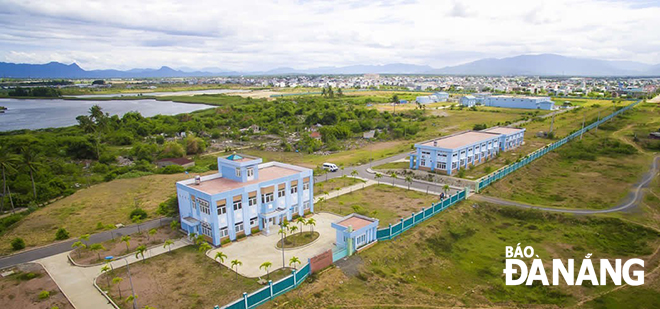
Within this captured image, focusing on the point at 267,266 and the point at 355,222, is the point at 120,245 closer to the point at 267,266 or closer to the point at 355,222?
the point at 267,266

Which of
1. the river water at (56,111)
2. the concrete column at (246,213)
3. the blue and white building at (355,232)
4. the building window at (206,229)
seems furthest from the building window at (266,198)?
the river water at (56,111)

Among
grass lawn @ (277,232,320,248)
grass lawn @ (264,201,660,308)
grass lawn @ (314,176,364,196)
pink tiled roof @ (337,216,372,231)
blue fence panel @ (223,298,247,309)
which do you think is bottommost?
grass lawn @ (264,201,660,308)

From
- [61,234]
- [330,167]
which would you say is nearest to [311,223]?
[61,234]

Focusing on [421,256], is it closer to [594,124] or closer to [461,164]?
[461,164]

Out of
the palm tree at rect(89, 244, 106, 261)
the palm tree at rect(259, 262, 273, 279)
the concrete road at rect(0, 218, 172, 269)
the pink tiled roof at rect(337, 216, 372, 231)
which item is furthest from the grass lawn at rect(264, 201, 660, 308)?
the concrete road at rect(0, 218, 172, 269)

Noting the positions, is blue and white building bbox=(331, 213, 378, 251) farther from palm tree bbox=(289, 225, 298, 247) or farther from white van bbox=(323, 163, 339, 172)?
white van bbox=(323, 163, 339, 172)

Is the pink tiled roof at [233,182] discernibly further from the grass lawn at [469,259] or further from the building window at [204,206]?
the grass lawn at [469,259]
